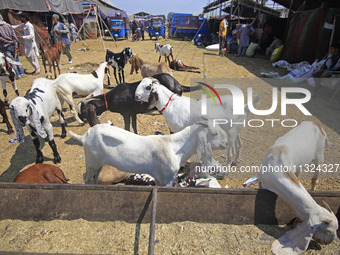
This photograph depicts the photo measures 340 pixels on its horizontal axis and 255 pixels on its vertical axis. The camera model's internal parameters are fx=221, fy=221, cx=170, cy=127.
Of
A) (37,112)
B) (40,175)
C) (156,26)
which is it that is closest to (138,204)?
(40,175)

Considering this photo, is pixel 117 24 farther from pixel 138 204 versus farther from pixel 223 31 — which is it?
pixel 138 204

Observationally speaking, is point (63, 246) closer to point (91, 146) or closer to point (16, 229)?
point (16, 229)

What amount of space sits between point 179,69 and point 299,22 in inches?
273

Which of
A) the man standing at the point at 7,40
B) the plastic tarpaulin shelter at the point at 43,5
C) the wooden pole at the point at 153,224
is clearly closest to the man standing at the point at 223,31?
the man standing at the point at 7,40

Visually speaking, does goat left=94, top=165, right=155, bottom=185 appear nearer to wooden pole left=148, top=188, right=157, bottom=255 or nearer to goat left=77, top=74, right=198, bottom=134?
wooden pole left=148, top=188, right=157, bottom=255

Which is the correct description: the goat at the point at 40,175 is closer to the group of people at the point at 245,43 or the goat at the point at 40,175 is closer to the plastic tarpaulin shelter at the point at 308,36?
the plastic tarpaulin shelter at the point at 308,36

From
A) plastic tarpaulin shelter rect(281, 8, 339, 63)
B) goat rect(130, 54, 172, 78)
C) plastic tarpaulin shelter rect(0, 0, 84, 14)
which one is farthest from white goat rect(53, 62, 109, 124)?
plastic tarpaulin shelter rect(0, 0, 84, 14)

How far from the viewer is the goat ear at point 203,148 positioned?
9.95ft

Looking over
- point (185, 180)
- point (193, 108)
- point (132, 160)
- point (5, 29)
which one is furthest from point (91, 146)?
point (5, 29)

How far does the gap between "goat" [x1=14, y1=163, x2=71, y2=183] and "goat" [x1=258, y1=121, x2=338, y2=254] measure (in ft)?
10.3

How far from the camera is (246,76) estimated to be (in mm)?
10656

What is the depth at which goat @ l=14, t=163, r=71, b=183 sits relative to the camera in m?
3.31

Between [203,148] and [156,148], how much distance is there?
2.15ft

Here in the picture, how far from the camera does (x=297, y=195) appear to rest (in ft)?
8.22
